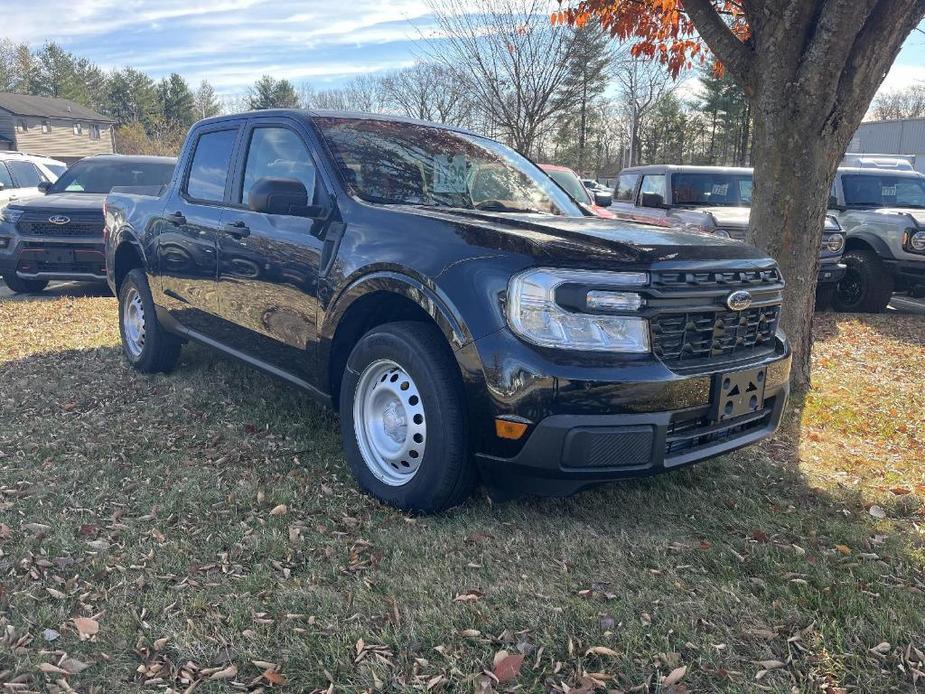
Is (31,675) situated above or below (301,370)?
below

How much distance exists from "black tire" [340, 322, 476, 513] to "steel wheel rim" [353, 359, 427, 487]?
0.9 inches

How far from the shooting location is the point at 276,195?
12.2ft

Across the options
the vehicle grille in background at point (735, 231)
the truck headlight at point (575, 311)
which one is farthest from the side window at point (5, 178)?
the truck headlight at point (575, 311)

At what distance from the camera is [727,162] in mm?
49469

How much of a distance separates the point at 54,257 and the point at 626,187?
790cm

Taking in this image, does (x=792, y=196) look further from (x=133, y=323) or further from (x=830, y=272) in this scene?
(x=133, y=323)

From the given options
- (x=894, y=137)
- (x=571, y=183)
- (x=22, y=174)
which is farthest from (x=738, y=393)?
(x=894, y=137)

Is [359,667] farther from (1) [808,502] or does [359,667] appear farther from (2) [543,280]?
(1) [808,502]

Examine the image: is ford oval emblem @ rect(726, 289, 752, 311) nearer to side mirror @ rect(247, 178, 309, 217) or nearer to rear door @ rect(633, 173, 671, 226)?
side mirror @ rect(247, 178, 309, 217)

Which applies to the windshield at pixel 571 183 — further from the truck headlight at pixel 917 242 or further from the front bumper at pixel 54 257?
the front bumper at pixel 54 257

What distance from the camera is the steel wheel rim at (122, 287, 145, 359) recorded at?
598 cm

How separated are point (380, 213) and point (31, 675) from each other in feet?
7.40

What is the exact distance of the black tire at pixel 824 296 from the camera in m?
9.44

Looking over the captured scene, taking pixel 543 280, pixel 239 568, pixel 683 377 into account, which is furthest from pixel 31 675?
pixel 683 377
